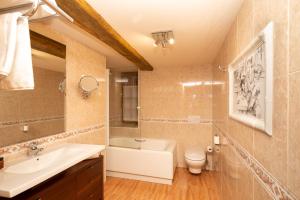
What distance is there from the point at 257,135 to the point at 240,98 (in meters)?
0.43

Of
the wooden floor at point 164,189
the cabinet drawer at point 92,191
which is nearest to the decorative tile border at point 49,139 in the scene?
the cabinet drawer at point 92,191

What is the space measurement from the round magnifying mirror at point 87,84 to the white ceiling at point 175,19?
81 cm

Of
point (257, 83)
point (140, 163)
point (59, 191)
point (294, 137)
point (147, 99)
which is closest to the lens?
point (294, 137)

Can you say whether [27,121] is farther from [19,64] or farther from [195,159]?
[195,159]

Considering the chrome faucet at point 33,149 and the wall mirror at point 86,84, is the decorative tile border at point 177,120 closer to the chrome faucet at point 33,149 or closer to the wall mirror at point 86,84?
the wall mirror at point 86,84

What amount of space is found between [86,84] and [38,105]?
71cm

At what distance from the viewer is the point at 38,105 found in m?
1.80

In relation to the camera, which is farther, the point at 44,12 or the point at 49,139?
the point at 49,139

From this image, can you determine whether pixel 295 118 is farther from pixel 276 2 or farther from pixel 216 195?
pixel 216 195

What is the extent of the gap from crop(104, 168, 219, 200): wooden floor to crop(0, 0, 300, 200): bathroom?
28 mm

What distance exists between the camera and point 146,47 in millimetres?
2488

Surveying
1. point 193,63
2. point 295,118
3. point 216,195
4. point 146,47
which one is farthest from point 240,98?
point 193,63

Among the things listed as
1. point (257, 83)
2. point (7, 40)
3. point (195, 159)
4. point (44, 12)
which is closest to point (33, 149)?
point (7, 40)

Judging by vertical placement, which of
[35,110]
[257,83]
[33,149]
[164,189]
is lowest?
[164,189]
